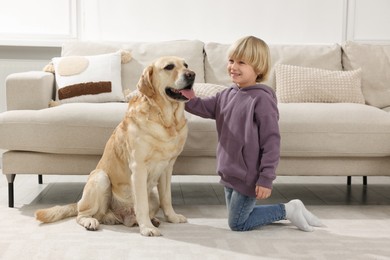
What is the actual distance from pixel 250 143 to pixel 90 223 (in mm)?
768

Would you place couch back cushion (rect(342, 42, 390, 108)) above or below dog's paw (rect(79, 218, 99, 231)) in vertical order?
above

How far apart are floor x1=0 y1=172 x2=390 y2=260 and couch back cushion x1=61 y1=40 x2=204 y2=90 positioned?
822mm

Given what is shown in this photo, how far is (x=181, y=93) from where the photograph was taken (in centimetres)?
226

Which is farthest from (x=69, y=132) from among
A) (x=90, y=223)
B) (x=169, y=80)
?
(x=169, y=80)

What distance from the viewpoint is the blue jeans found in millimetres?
2316

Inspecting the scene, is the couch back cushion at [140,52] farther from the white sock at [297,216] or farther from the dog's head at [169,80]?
the white sock at [297,216]

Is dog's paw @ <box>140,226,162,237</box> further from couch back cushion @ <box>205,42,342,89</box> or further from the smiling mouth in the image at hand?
couch back cushion @ <box>205,42,342,89</box>

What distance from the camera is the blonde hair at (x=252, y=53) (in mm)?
2264

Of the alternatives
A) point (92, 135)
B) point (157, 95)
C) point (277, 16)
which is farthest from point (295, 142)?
point (277, 16)

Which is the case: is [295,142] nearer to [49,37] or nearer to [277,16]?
[277,16]

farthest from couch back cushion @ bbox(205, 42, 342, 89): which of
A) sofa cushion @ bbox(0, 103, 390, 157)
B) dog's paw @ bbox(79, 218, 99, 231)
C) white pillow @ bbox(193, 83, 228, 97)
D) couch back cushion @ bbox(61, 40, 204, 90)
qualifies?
dog's paw @ bbox(79, 218, 99, 231)

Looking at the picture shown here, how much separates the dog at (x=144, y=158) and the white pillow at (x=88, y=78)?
83 cm

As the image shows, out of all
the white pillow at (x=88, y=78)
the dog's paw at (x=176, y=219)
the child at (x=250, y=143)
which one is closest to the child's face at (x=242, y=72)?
the child at (x=250, y=143)

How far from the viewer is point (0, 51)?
4.16 meters
